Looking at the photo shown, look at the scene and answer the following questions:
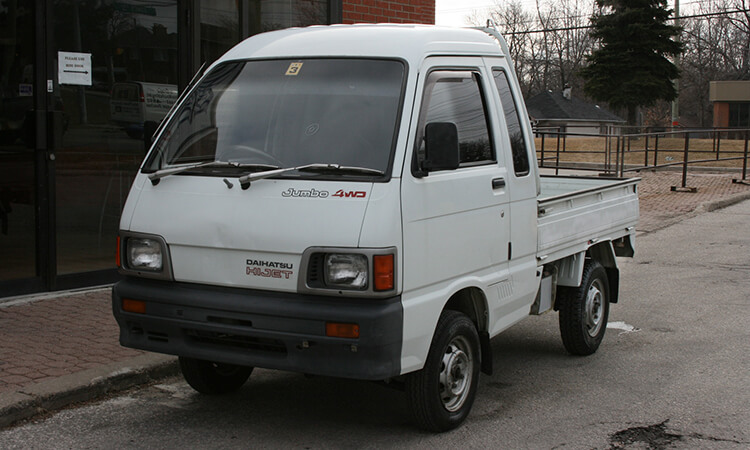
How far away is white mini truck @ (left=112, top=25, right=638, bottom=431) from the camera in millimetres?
4520

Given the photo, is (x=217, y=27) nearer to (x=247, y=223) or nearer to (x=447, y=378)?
(x=247, y=223)

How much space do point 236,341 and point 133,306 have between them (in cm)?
67

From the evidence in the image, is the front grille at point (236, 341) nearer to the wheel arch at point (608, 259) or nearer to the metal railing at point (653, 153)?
the wheel arch at point (608, 259)

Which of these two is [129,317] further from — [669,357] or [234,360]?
[669,357]

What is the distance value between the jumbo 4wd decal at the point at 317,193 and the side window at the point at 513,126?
63.5 inches

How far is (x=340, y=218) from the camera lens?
4.51 metres

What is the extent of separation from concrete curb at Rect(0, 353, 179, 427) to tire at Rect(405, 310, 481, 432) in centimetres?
213

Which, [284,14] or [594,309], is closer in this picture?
[594,309]

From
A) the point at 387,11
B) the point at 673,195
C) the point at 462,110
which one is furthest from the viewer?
the point at 673,195

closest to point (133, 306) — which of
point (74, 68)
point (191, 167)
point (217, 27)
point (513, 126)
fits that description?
point (191, 167)

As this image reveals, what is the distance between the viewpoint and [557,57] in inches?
3147

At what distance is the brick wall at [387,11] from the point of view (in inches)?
457

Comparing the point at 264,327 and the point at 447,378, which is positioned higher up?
the point at 264,327

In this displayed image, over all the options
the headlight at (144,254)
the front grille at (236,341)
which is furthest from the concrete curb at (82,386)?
the front grille at (236,341)
